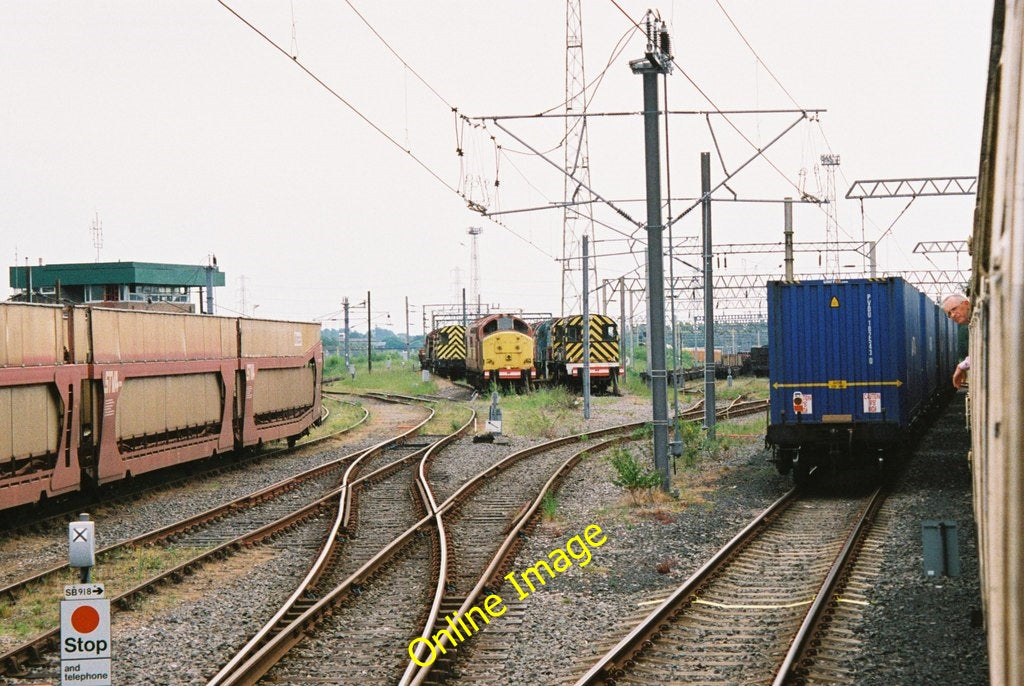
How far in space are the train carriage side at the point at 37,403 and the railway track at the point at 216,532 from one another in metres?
1.75

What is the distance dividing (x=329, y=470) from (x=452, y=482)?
3435mm

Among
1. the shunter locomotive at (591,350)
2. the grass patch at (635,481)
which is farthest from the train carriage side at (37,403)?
the shunter locomotive at (591,350)

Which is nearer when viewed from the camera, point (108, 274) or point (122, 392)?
point (122, 392)

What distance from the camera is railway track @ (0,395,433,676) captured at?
8.75 meters

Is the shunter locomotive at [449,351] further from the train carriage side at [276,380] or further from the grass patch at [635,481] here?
the grass patch at [635,481]

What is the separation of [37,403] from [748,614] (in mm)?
9575

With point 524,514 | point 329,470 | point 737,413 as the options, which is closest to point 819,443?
point 524,514

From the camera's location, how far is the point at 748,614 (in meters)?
9.66

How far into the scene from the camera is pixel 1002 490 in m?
3.33

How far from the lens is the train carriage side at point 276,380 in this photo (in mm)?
21859

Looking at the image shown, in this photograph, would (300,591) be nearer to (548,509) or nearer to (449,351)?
(548,509)

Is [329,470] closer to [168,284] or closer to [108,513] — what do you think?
[108,513]

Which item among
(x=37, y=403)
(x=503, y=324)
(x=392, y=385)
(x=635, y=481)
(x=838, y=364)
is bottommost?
(x=635, y=481)

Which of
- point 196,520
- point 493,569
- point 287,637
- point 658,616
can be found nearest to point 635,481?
point 493,569
